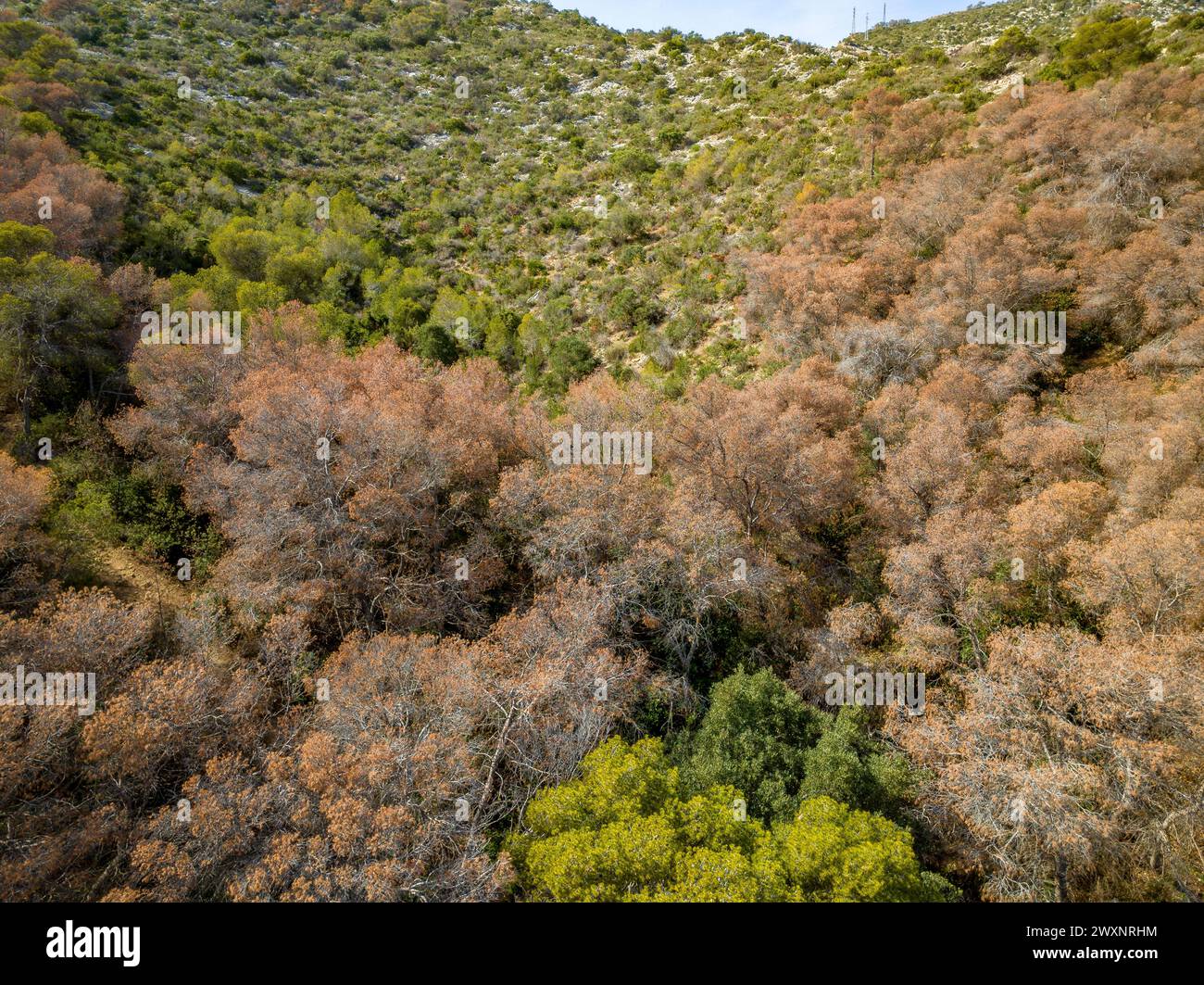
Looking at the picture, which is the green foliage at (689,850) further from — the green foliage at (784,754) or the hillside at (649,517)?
the green foliage at (784,754)

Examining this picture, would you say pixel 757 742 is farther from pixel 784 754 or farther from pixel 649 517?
pixel 649 517

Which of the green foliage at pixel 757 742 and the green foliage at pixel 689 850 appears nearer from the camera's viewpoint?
the green foliage at pixel 689 850

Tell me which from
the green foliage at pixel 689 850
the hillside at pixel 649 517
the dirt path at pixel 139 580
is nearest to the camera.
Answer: the green foliage at pixel 689 850

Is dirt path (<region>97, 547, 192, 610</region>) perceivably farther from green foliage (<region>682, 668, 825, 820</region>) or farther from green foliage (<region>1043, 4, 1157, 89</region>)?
green foliage (<region>1043, 4, 1157, 89</region>)

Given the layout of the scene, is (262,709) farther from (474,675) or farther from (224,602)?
(474,675)

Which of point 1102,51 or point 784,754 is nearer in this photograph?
point 784,754

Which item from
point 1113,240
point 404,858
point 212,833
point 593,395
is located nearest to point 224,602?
point 212,833

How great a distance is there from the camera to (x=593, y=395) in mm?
20391

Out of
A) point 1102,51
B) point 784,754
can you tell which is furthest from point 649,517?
point 1102,51

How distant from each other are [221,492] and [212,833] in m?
11.9

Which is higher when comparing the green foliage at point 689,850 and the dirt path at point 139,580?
the dirt path at point 139,580

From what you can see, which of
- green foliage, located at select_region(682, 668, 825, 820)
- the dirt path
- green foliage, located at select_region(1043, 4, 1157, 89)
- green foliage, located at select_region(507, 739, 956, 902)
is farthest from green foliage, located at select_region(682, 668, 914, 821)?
green foliage, located at select_region(1043, 4, 1157, 89)

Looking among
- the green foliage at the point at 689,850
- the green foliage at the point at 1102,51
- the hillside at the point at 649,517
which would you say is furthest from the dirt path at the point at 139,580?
the green foliage at the point at 1102,51
